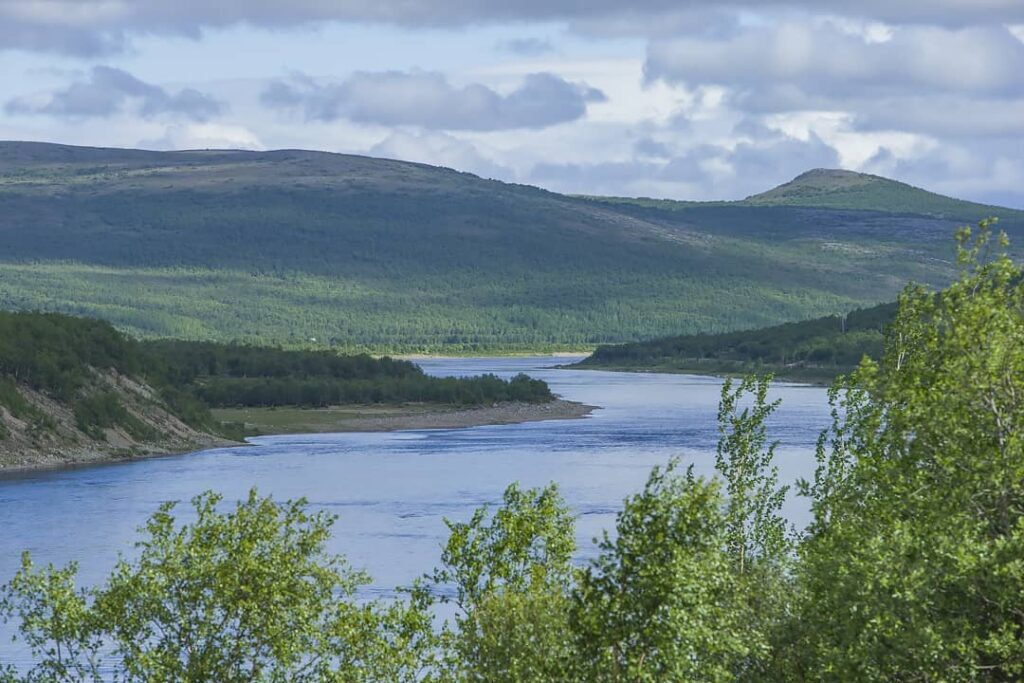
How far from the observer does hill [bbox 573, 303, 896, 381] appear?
162 m

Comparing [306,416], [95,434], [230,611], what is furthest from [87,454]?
[230,611]

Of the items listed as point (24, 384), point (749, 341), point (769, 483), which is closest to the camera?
point (769, 483)

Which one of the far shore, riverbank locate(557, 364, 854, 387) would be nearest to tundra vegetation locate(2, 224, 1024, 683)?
the far shore

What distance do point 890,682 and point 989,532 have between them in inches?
82.2

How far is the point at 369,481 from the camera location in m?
70.0

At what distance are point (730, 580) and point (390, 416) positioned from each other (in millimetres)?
91990

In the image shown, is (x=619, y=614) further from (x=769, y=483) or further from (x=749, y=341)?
(x=749, y=341)

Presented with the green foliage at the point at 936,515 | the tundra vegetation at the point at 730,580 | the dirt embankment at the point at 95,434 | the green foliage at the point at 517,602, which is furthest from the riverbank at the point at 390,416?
the green foliage at the point at 936,515

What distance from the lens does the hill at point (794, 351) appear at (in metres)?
162

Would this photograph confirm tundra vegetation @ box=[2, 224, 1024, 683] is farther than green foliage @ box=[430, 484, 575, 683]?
No

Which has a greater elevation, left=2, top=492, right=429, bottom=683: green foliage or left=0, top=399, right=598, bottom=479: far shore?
left=2, top=492, right=429, bottom=683: green foliage

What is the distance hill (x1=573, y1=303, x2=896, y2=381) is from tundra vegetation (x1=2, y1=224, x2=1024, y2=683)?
Result: 13277cm

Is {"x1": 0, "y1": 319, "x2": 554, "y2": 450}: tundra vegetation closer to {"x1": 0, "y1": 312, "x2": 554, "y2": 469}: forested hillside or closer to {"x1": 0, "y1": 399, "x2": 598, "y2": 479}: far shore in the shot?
{"x1": 0, "y1": 312, "x2": 554, "y2": 469}: forested hillside

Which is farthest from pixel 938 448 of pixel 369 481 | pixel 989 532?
pixel 369 481
